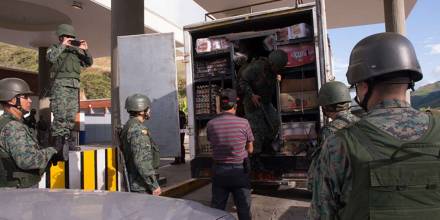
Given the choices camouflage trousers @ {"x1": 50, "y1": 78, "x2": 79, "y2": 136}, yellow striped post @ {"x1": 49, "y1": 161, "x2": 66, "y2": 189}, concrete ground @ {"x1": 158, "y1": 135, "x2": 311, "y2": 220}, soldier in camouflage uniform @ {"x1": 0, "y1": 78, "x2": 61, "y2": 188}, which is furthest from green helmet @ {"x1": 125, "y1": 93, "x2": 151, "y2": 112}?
concrete ground @ {"x1": 158, "y1": 135, "x2": 311, "y2": 220}

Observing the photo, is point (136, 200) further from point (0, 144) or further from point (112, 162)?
point (112, 162)

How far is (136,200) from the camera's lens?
2.54 metres

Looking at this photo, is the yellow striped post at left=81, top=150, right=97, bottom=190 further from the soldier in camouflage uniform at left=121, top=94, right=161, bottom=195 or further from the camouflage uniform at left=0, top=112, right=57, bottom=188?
the camouflage uniform at left=0, top=112, right=57, bottom=188

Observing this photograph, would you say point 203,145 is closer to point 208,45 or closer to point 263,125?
point 263,125

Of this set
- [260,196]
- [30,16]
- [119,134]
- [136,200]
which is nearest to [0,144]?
[119,134]

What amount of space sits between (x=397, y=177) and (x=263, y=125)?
15.4 feet

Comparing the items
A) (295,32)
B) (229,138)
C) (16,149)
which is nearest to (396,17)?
(295,32)

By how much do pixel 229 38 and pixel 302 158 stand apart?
7.95 ft

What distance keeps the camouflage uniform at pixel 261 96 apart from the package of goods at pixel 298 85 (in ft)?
0.69

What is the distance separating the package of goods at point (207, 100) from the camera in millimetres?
6309

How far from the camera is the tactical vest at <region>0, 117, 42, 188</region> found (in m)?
3.34

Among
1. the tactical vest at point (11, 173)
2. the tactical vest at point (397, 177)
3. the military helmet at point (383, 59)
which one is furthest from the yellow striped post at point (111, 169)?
the tactical vest at point (397, 177)

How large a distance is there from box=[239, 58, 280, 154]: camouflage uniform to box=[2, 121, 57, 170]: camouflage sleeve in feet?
11.2

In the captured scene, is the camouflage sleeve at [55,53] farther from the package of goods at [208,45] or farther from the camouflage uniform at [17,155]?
the package of goods at [208,45]
